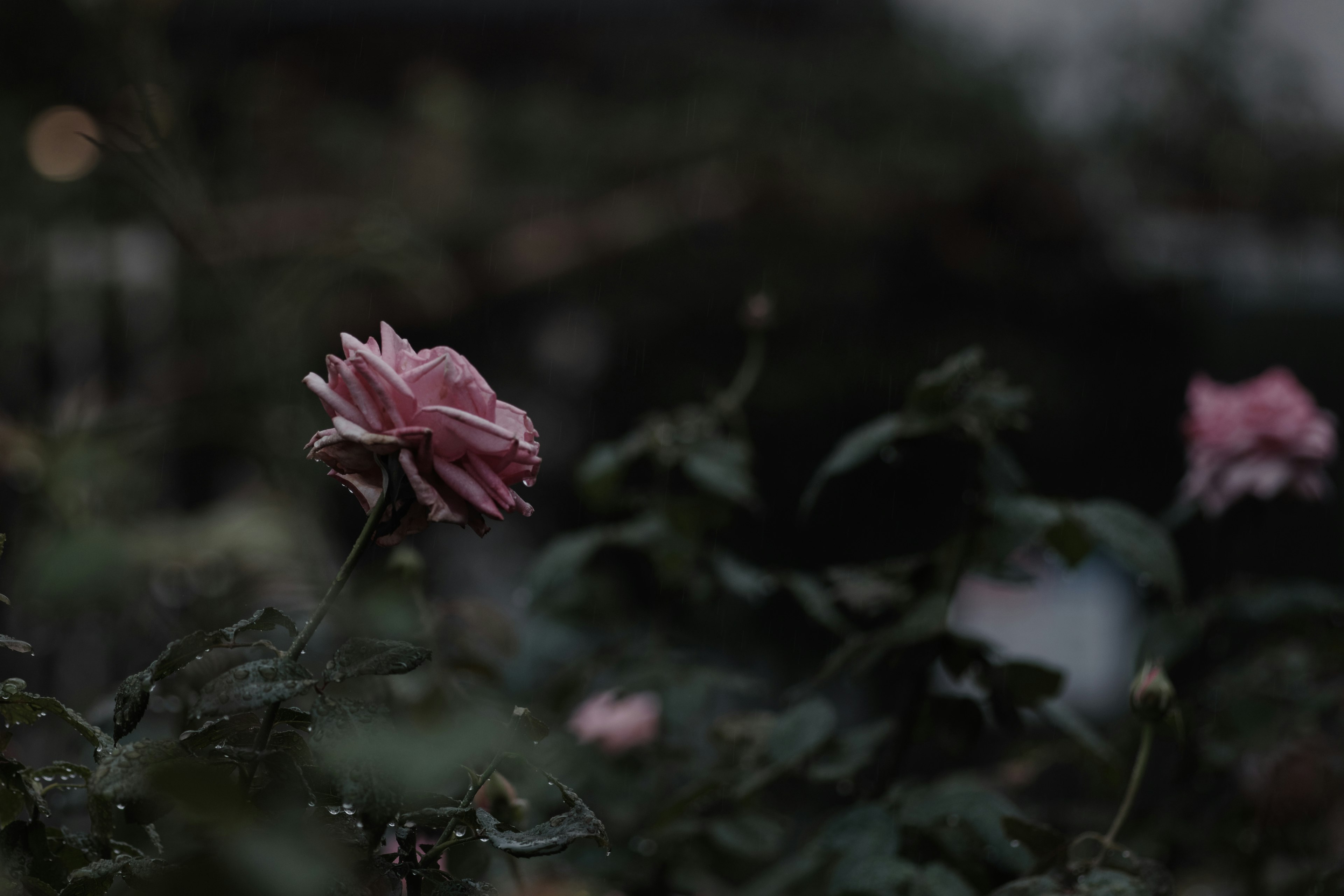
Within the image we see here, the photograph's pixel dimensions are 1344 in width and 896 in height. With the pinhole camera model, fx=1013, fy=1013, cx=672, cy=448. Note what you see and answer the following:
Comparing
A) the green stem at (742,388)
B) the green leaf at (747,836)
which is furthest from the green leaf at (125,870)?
the green stem at (742,388)

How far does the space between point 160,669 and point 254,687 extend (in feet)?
0.16

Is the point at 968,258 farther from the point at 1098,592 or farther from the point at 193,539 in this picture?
the point at 193,539

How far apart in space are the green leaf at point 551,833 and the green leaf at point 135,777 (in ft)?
0.35

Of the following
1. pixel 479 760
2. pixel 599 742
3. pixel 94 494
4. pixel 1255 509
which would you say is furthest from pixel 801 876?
pixel 94 494

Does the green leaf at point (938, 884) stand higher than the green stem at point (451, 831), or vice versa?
the green stem at point (451, 831)

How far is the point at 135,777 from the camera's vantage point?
0.33 metres

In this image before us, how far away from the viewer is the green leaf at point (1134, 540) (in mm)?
633

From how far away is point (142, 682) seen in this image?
367 millimetres

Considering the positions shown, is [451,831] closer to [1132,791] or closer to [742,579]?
[1132,791]

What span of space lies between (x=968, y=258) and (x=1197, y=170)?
932mm

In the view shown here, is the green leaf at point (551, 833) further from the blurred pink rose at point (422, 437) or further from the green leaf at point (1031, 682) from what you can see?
the green leaf at point (1031, 682)

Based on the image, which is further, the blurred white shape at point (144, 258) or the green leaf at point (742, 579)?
the blurred white shape at point (144, 258)

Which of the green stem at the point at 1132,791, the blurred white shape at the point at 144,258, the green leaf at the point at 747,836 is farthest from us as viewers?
the blurred white shape at the point at 144,258

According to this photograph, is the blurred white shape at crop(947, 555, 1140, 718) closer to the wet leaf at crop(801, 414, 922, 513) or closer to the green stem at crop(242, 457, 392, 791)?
the wet leaf at crop(801, 414, 922, 513)
